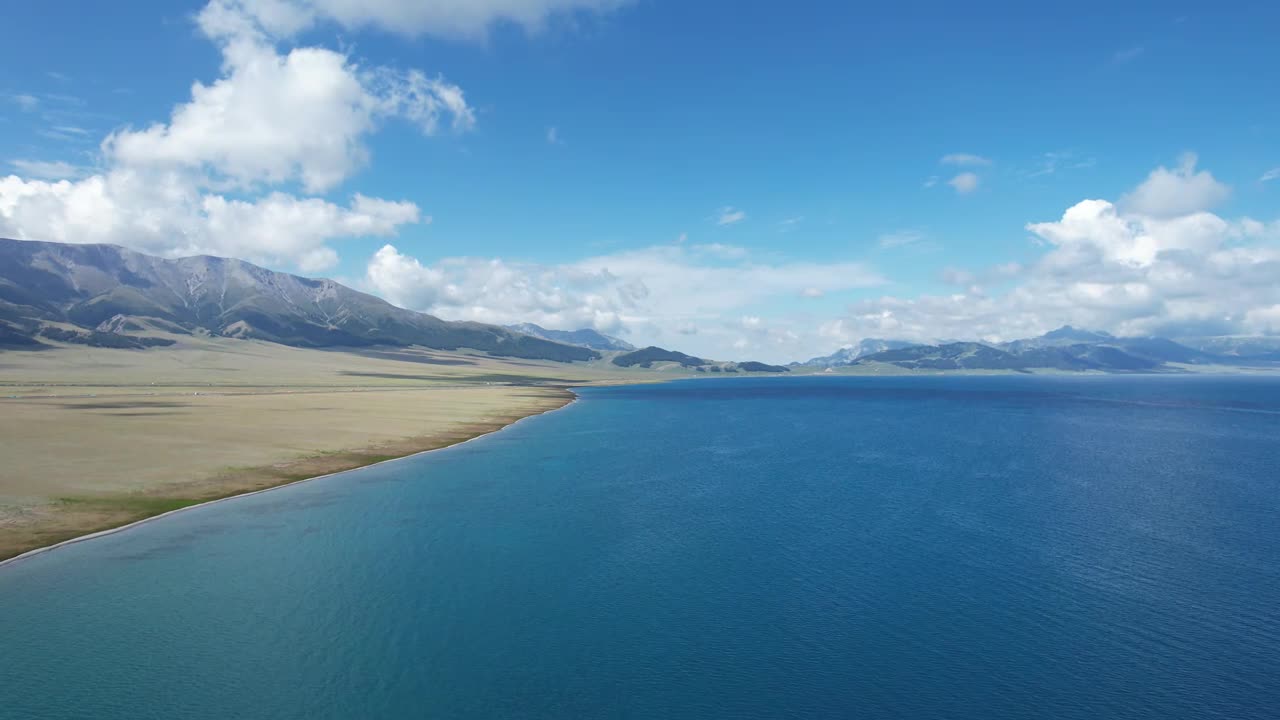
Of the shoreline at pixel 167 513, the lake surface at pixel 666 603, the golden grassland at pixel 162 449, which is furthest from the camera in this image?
the golden grassland at pixel 162 449

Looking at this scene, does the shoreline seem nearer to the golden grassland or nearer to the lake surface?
the golden grassland

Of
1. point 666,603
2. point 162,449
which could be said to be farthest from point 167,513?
point 666,603

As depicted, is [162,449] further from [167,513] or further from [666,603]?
[666,603]

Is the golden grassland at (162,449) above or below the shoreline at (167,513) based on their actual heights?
above

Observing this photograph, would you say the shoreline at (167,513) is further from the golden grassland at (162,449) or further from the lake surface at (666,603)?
the lake surface at (666,603)

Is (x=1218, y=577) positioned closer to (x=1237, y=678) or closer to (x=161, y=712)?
(x=1237, y=678)

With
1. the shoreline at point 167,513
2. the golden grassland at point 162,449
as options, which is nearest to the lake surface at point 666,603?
the shoreline at point 167,513

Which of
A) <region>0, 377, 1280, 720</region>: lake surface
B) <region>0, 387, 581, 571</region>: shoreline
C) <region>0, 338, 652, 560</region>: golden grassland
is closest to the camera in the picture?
<region>0, 377, 1280, 720</region>: lake surface

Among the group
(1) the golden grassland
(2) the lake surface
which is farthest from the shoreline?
(2) the lake surface

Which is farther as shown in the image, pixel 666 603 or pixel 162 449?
pixel 162 449
